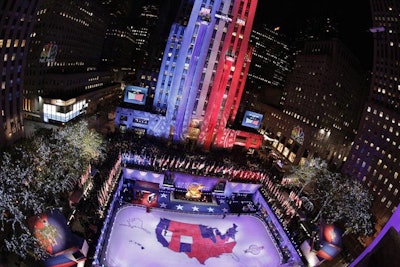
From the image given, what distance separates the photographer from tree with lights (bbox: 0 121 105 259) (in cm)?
2642

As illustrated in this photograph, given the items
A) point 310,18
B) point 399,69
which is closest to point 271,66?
point 310,18

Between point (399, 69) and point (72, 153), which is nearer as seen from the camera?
point (72, 153)

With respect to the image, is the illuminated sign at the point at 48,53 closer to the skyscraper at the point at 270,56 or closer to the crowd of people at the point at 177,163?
the crowd of people at the point at 177,163

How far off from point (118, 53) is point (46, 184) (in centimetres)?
12268

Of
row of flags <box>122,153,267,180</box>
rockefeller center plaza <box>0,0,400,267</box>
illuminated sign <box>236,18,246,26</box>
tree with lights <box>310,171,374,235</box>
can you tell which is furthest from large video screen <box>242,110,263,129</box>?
tree with lights <box>310,171,374,235</box>

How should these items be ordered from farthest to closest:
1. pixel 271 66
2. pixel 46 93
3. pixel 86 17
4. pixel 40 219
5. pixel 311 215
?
pixel 271 66, pixel 86 17, pixel 46 93, pixel 311 215, pixel 40 219

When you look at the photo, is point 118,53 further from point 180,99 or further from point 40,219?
point 40,219

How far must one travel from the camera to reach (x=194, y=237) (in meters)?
39.4

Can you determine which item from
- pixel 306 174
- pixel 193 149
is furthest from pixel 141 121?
pixel 306 174

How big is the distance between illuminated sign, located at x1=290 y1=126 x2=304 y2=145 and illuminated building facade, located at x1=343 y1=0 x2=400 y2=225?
14066mm

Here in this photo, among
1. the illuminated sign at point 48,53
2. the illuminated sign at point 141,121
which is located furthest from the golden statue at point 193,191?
the illuminated sign at point 48,53

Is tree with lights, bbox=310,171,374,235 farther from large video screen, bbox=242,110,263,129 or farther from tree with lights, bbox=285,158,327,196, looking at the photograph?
large video screen, bbox=242,110,263,129

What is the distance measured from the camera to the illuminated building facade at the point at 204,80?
61.7 m

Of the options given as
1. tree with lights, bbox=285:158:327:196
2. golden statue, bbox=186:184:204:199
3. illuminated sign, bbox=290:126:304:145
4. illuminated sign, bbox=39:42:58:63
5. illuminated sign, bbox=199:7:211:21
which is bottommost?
golden statue, bbox=186:184:204:199
